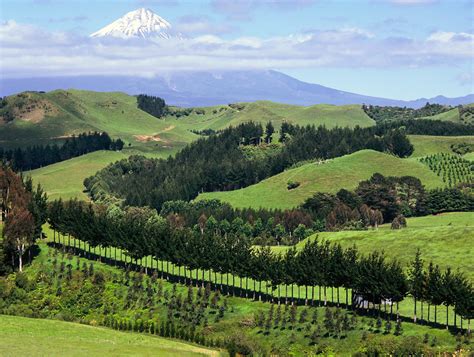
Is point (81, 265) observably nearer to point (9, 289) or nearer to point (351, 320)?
point (9, 289)

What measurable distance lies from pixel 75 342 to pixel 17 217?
53930 millimetres

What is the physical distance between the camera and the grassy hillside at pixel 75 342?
83.0m

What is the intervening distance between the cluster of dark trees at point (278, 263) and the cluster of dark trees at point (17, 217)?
5365mm

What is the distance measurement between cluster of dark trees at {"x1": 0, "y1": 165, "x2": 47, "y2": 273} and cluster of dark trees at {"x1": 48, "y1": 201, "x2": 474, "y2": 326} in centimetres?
537

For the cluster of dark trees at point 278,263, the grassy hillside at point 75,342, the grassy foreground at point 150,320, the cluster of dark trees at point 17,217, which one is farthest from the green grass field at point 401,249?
the grassy hillside at point 75,342

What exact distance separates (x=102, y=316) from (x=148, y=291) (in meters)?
10.7

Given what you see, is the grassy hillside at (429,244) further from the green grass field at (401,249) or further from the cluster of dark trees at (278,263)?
the cluster of dark trees at (278,263)

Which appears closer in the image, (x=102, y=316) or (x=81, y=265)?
(x=102, y=316)

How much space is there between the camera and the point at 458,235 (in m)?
143

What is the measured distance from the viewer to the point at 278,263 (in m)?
121

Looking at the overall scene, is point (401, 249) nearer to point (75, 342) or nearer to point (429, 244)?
point (429, 244)

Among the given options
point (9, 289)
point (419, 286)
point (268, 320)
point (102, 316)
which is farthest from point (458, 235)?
point (9, 289)

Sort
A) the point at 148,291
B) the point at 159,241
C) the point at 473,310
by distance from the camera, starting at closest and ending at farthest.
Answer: the point at 473,310
the point at 148,291
the point at 159,241

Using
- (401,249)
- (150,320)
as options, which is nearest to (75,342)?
(150,320)
